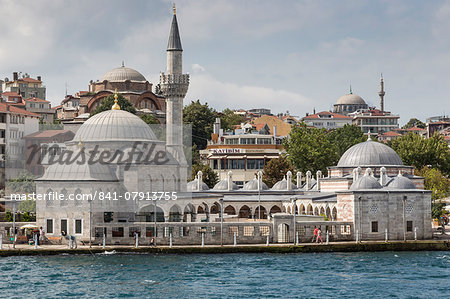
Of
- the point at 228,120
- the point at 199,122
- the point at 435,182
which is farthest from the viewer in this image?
the point at 228,120

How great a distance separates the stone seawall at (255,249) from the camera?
3375cm

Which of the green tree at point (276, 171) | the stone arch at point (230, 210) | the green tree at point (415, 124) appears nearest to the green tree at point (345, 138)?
the green tree at point (276, 171)

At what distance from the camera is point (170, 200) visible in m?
40.5

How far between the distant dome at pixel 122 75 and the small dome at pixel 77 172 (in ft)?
140

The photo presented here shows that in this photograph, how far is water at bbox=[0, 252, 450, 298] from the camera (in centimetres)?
2709

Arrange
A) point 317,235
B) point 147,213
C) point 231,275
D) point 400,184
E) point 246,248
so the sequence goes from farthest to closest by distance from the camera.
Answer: point 147,213, point 400,184, point 317,235, point 246,248, point 231,275

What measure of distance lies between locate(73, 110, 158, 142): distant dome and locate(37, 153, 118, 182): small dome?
3.64 metres

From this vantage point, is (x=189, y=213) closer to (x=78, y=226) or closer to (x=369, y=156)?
(x=78, y=226)

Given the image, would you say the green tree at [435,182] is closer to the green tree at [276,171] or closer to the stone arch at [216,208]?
the green tree at [276,171]

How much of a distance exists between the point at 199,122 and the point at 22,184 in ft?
100

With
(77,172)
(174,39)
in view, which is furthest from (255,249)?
(174,39)

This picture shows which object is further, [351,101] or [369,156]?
[351,101]

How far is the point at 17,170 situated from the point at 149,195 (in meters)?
19.1

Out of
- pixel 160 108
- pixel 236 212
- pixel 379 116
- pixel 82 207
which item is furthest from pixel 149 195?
pixel 379 116
